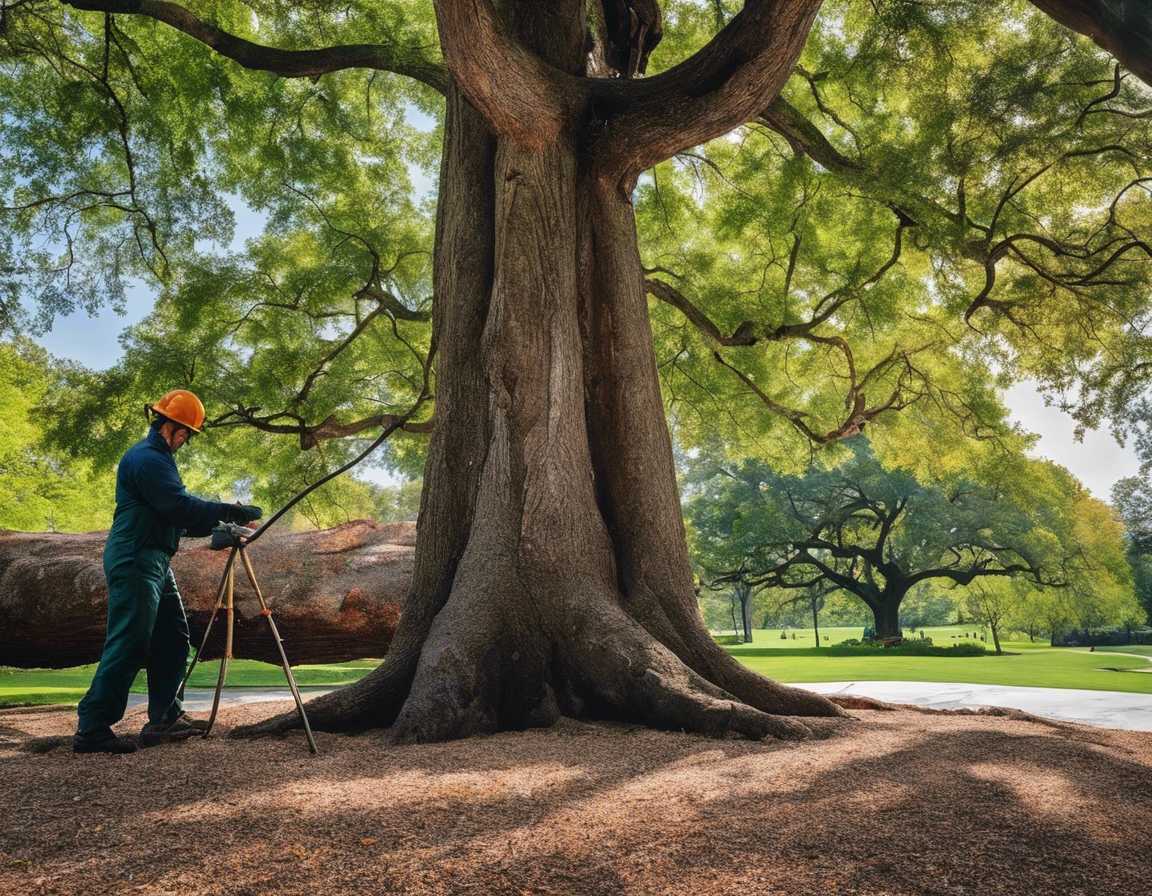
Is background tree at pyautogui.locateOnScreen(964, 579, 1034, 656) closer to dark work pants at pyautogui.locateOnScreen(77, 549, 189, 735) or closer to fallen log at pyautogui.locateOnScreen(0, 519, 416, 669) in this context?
fallen log at pyautogui.locateOnScreen(0, 519, 416, 669)

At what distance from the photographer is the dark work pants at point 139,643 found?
13.3 ft

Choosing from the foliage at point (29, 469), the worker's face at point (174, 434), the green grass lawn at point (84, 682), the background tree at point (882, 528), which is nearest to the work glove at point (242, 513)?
the worker's face at point (174, 434)

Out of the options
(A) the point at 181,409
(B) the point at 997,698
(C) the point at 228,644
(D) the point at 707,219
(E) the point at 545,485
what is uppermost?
(D) the point at 707,219

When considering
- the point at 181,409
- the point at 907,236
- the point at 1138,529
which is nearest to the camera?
the point at 181,409

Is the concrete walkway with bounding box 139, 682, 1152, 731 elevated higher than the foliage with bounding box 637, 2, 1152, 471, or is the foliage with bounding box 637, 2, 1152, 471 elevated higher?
the foliage with bounding box 637, 2, 1152, 471

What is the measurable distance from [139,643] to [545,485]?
2.43 meters

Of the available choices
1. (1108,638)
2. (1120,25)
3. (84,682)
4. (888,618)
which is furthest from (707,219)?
(1108,638)

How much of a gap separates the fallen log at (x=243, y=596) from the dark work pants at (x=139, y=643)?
2839 mm

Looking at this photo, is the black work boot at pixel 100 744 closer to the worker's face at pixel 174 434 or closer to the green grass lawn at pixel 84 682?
the worker's face at pixel 174 434

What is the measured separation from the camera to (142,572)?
4238mm

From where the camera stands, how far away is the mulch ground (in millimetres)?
2109

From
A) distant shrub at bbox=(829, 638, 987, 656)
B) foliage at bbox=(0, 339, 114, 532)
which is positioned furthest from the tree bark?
foliage at bbox=(0, 339, 114, 532)

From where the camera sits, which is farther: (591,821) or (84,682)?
(84,682)

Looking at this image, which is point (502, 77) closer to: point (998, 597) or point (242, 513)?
point (242, 513)
